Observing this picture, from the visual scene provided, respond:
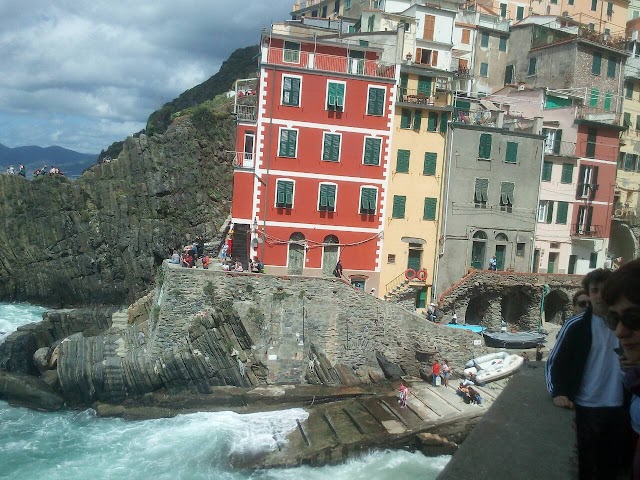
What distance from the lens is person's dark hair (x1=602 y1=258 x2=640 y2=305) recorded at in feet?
8.95

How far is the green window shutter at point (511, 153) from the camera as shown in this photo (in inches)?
1287

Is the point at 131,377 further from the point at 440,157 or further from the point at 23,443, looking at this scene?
the point at 440,157

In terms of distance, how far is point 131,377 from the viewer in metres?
24.2

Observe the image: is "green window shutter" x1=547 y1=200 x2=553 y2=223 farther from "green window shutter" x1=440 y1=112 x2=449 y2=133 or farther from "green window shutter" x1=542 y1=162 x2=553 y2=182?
"green window shutter" x1=440 y1=112 x2=449 y2=133

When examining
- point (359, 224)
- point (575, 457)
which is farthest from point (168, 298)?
point (575, 457)

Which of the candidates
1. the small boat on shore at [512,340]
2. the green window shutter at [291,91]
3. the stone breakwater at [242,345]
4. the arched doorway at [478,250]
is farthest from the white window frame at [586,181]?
the green window shutter at [291,91]

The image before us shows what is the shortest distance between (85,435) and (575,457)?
71.9 ft

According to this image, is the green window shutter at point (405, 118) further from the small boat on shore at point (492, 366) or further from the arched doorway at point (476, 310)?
the small boat on shore at point (492, 366)

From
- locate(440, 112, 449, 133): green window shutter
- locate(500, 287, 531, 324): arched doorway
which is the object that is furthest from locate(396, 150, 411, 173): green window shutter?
locate(500, 287, 531, 324): arched doorway

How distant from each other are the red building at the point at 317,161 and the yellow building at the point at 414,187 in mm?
961

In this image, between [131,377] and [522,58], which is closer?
[131,377]

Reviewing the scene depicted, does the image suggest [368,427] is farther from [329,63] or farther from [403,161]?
[329,63]

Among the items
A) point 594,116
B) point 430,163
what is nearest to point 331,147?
point 430,163

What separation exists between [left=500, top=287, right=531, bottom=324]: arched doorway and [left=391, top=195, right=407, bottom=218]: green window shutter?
29.0 feet
